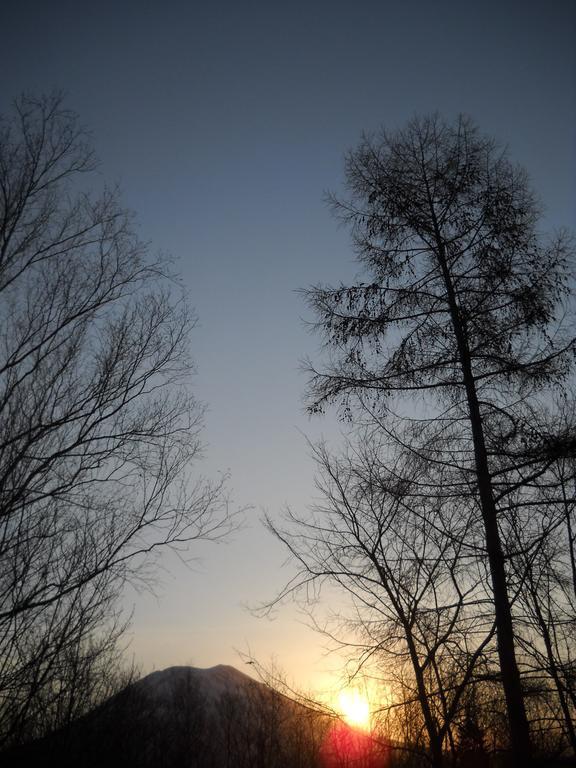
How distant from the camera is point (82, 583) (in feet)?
17.6

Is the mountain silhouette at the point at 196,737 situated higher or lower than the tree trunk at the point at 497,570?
lower

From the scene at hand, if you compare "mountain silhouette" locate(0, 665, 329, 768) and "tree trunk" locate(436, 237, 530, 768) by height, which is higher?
"tree trunk" locate(436, 237, 530, 768)

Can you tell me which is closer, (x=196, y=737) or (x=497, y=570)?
(x=497, y=570)

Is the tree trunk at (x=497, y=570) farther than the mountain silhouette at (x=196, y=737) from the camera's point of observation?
No

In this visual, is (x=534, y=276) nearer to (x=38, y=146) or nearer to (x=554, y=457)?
(x=554, y=457)

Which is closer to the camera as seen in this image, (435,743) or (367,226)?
(435,743)

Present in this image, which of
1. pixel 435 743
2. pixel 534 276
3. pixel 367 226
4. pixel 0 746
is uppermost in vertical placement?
pixel 367 226

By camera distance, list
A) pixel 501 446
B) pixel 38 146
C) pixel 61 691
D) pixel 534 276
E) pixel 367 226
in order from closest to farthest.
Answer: pixel 501 446 → pixel 534 276 → pixel 61 691 → pixel 367 226 → pixel 38 146

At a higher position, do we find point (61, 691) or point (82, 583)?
point (82, 583)

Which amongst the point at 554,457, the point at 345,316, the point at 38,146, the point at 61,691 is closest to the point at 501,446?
the point at 554,457

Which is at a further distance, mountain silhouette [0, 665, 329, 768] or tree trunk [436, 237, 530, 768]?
mountain silhouette [0, 665, 329, 768]

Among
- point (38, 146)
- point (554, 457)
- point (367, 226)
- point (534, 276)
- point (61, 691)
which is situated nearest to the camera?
point (554, 457)

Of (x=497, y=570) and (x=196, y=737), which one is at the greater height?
(x=497, y=570)

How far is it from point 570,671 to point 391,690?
183 cm
